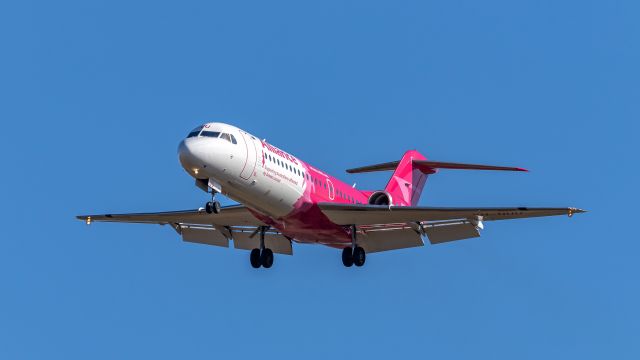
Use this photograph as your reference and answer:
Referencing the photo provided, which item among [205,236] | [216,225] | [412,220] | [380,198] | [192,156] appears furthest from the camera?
[205,236]

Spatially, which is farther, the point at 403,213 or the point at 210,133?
the point at 403,213

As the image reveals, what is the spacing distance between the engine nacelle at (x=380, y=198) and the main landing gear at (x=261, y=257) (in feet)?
13.5

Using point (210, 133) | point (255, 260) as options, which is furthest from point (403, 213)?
point (210, 133)

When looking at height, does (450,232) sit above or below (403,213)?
above

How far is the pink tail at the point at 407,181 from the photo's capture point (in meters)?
38.6

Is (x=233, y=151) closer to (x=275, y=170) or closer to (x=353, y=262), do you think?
(x=275, y=170)

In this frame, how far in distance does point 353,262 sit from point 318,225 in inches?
69.6

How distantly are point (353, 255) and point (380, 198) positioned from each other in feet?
11.2

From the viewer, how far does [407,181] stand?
130 feet

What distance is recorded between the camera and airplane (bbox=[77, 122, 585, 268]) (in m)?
29.9

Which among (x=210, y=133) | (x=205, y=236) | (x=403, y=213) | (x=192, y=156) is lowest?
(x=192, y=156)

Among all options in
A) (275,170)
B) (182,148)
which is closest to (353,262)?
(275,170)

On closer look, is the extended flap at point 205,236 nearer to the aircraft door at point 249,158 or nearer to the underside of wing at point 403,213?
the underside of wing at point 403,213

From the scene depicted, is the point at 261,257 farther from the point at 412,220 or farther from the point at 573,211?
the point at 573,211
